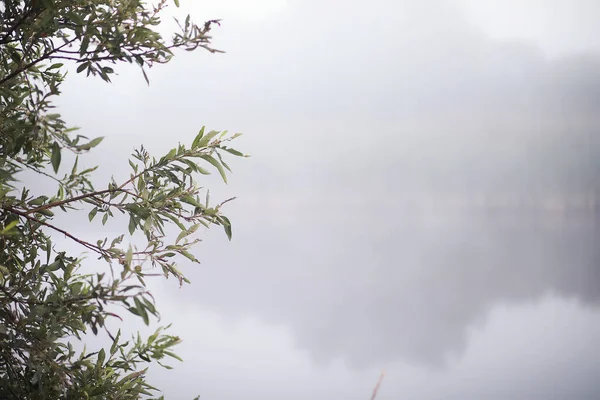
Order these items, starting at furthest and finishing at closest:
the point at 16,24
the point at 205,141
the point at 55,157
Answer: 1. the point at 205,141
2. the point at 16,24
3. the point at 55,157

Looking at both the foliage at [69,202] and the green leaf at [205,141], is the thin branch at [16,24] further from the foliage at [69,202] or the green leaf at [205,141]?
the green leaf at [205,141]

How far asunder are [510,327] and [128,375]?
8.74m

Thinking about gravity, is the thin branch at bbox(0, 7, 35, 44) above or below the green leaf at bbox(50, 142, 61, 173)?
above

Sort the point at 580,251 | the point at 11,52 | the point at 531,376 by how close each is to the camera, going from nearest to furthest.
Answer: the point at 11,52
the point at 531,376
the point at 580,251

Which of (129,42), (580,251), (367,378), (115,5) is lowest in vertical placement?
(129,42)

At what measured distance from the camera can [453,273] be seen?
10172 millimetres

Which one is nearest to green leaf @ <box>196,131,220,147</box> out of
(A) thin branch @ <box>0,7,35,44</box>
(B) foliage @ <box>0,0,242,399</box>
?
(B) foliage @ <box>0,0,242,399</box>

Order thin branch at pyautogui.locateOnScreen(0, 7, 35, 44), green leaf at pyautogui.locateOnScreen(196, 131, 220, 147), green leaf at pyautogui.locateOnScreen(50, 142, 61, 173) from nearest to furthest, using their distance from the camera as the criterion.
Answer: green leaf at pyautogui.locateOnScreen(50, 142, 61, 173), thin branch at pyautogui.locateOnScreen(0, 7, 35, 44), green leaf at pyautogui.locateOnScreen(196, 131, 220, 147)

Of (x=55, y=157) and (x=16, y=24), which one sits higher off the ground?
(x=16, y=24)

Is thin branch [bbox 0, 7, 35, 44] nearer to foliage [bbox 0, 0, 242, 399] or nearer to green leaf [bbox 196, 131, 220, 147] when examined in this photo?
foliage [bbox 0, 0, 242, 399]

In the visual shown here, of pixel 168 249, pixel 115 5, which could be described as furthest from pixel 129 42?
pixel 168 249

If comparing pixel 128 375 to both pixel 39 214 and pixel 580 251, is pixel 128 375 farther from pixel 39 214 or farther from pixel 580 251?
pixel 580 251

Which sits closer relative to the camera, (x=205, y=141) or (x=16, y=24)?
(x=16, y=24)

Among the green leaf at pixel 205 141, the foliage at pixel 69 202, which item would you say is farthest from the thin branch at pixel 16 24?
the green leaf at pixel 205 141
